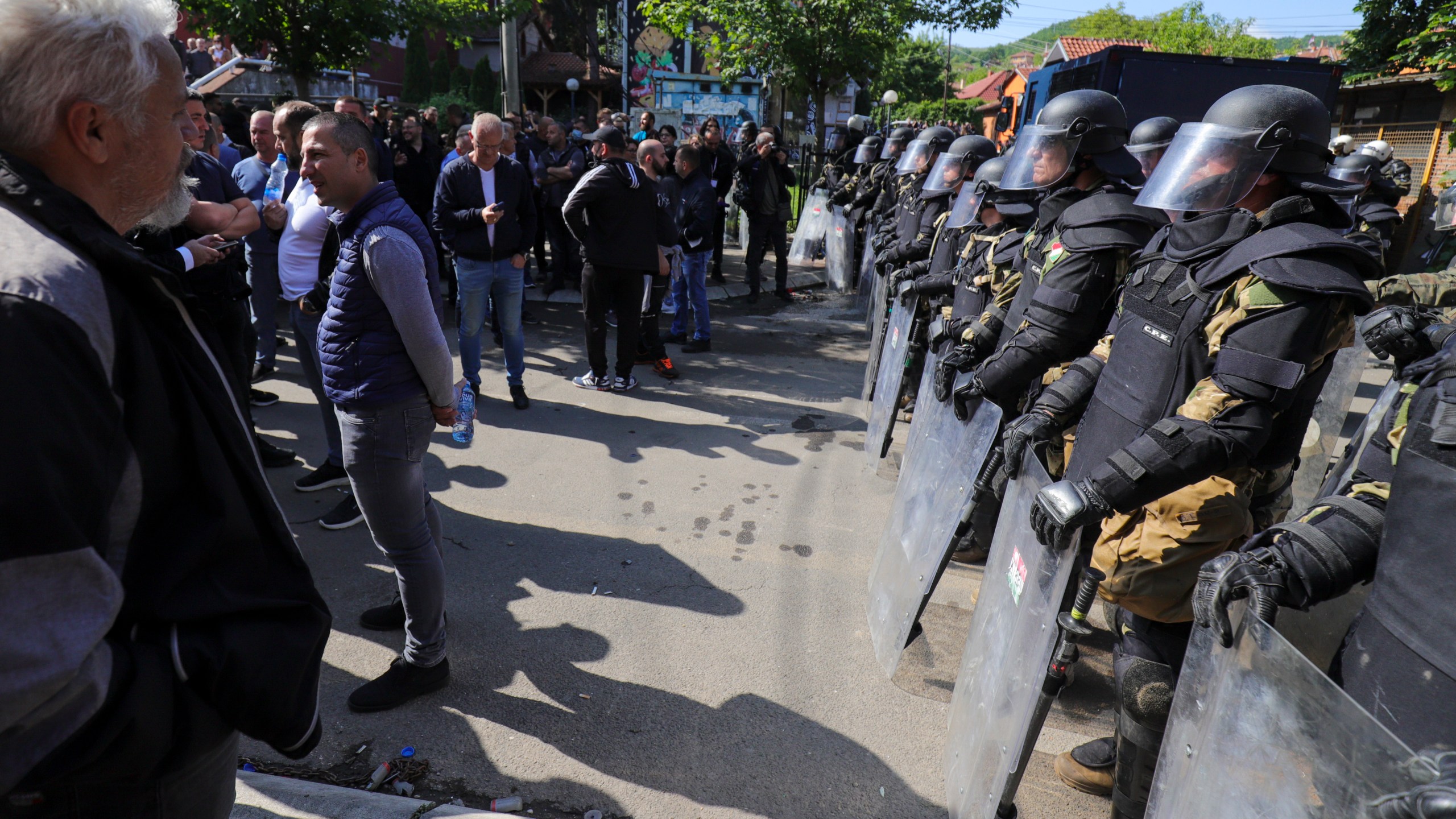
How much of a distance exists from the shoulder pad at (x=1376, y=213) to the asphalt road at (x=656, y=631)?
186 inches

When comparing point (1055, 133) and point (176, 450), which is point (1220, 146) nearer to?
point (1055, 133)

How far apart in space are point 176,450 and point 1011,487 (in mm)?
2032

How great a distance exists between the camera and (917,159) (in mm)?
7289

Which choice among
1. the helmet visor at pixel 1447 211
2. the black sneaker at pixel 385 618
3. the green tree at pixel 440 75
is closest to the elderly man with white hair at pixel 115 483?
the black sneaker at pixel 385 618

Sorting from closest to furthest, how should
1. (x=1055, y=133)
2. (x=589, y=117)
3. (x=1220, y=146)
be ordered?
(x=1220, y=146)
(x=1055, y=133)
(x=589, y=117)

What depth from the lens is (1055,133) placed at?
359 centimetres

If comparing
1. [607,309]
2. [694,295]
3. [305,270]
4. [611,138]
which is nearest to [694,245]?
[694,295]

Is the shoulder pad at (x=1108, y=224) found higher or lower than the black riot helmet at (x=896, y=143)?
higher

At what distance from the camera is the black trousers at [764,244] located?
994 cm

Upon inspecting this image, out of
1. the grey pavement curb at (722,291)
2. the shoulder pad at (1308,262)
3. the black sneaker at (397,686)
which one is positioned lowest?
the grey pavement curb at (722,291)

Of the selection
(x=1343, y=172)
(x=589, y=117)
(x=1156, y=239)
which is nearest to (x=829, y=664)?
(x=1156, y=239)

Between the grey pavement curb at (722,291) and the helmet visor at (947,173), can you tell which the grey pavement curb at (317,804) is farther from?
the grey pavement curb at (722,291)

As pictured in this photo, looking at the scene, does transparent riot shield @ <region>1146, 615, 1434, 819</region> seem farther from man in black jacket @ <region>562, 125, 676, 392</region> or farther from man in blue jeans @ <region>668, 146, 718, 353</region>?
man in blue jeans @ <region>668, 146, 718, 353</region>

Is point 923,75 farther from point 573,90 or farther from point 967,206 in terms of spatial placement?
point 967,206
